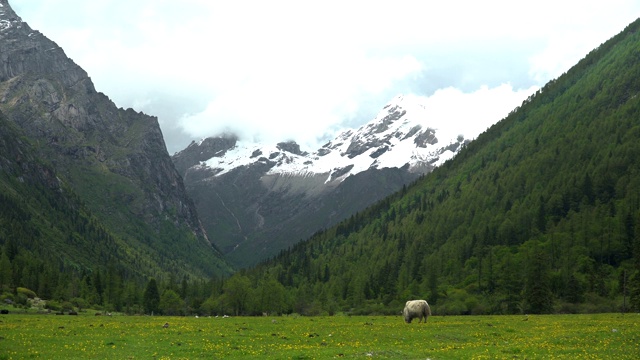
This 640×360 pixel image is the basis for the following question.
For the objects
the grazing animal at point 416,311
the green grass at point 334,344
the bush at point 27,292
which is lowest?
the green grass at point 334,344

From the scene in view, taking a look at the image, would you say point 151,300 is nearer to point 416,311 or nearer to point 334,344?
point 416,311

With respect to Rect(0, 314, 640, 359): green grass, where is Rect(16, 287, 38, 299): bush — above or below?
above

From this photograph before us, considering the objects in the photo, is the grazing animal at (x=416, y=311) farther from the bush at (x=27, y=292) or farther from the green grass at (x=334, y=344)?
the bush at (x=27, y=292)

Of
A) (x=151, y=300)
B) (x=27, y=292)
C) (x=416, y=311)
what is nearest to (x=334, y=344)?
(x=416, y=311)

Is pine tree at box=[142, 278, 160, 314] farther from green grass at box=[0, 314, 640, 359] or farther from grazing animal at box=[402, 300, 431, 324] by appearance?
grazing animal at box=[402, 300, 431, 324]

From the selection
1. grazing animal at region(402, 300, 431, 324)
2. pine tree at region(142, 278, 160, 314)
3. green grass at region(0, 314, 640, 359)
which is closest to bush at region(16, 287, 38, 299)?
pine tree at region(142, 278, 160, 314)

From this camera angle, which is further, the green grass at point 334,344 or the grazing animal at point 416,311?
the grazing animal at point 416,311

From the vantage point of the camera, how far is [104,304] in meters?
182

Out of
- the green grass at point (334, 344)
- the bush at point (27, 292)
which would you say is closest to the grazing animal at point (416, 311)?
the green grass at point (334, 344)

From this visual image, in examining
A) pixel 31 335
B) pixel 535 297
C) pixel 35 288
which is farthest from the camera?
pixel 35 288

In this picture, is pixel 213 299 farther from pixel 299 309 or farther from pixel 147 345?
pixel 147 345

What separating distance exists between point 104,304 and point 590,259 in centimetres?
15487

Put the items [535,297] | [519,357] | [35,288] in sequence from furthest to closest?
[35,288] < [535,297] < [519,357]

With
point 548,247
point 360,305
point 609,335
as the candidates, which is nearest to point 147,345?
point 609,335
